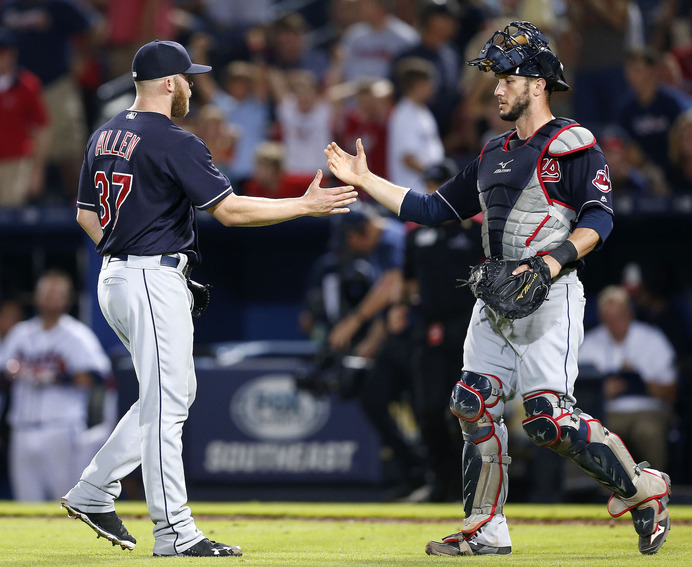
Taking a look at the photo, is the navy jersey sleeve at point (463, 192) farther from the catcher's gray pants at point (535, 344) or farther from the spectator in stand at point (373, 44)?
the spectator in stand at point (373, 44)

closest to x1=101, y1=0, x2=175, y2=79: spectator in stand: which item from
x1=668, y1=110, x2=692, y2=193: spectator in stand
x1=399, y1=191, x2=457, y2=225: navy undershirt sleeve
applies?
x1=668, y1=110, x2=692, y2=193: spectator in stand

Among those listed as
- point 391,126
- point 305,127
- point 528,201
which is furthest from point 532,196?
point 305,127

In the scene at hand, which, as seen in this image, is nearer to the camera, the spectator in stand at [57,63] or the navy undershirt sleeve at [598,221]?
the navy undershirt sleeve at [598,221]

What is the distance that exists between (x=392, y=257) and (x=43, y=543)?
5.02 m

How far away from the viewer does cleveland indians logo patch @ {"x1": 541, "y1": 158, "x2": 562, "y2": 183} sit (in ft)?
17.5

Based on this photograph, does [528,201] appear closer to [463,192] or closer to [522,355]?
[463,192]

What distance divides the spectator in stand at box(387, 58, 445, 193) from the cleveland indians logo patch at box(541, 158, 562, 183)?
19.7 feet

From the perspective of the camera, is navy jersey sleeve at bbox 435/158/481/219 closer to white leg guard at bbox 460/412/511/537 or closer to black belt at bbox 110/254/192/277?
white leg guard at bbox 460/412/511/537

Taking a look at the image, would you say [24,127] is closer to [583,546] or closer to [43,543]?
[43,543]

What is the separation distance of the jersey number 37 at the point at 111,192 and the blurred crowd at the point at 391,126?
13.1 feet

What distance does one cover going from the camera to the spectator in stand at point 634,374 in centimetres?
990

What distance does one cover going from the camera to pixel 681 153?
10.9 meters

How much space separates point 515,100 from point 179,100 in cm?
147

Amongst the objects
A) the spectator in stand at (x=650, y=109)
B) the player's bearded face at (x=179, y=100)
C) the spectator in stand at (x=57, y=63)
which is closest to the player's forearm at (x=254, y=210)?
the player's bearded face at (x=179, y=100)
